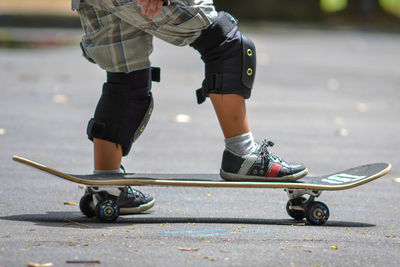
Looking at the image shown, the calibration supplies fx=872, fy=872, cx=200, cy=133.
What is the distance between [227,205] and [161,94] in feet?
18.8

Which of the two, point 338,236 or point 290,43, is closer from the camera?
point 338,236

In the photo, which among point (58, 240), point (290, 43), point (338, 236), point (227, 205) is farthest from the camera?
point (290, 43)

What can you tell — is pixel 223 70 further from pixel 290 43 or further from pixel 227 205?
pixel 290 43

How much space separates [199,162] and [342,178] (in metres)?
2.09

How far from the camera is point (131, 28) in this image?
14.4 ft

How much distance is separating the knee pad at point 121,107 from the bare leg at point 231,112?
377 millimetres

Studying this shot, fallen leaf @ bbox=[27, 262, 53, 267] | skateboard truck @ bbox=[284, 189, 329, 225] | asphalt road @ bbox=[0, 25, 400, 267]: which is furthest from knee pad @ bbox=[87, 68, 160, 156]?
fallen leaf @ bbox=[27, 262, 53, 267]

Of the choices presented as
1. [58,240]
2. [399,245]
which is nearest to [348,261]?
[399,245]

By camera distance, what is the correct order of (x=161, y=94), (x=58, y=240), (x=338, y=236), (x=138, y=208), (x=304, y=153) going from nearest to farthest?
(x=58, y=240) → (x=338, y=236) → (x=138, y=208) → (x=304, y=153) → (x=161, y=94)

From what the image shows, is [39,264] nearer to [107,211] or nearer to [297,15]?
[107,211]

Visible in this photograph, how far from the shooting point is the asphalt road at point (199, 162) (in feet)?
12.2

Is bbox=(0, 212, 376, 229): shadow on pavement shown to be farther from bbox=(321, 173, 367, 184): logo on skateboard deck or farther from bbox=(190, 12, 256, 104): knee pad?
bbox=(190, 12, 256, 104): knee pad

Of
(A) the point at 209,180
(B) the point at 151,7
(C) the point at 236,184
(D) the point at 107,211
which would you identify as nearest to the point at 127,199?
(D) the point at 107,211

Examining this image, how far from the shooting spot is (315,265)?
352 cm
